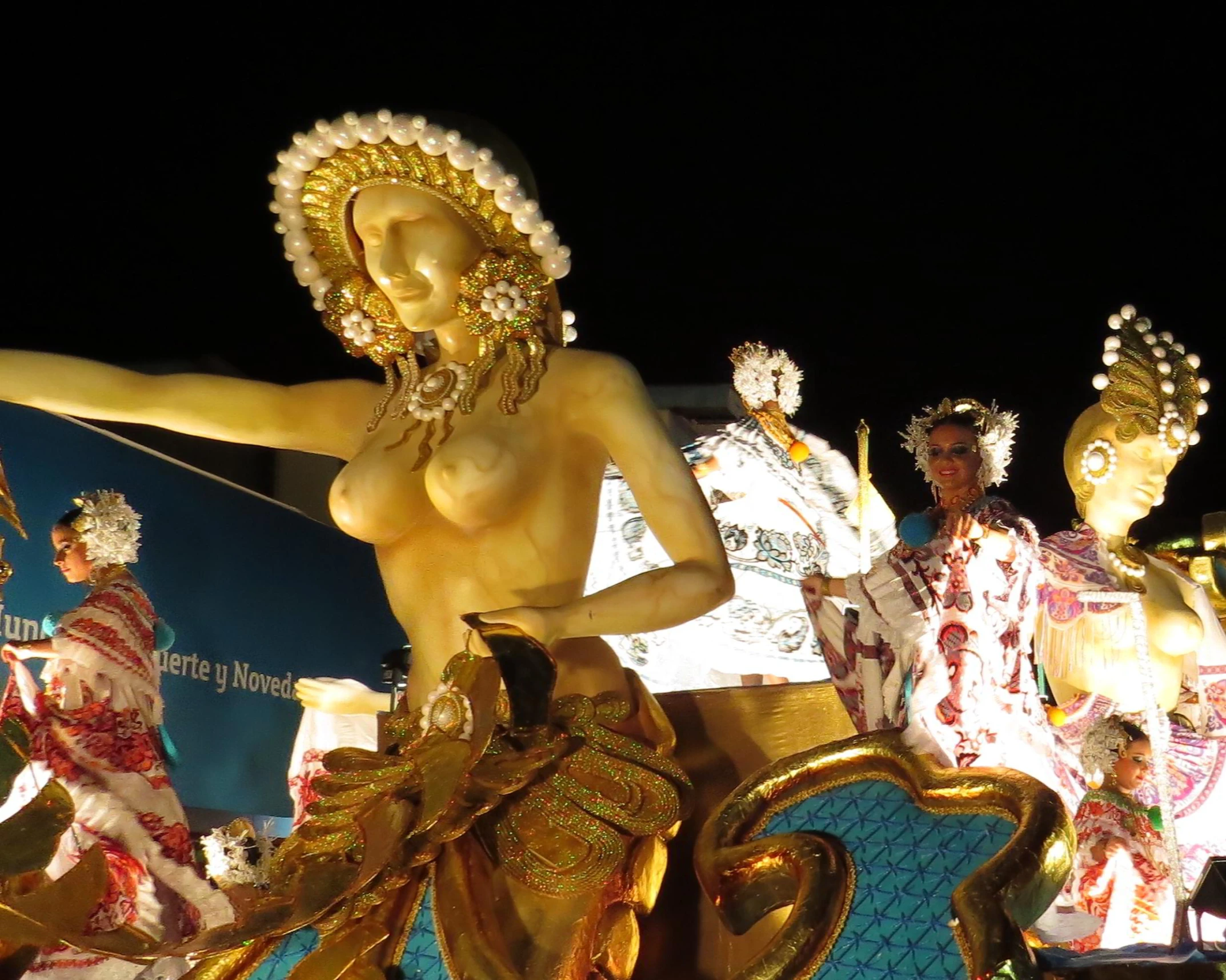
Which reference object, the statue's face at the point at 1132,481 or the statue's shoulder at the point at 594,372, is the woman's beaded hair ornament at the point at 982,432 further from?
the statue's shoulder at the point at 594,372

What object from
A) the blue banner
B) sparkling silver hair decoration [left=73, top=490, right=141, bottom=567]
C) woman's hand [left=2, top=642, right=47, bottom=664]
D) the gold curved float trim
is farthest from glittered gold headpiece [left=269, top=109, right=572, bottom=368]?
the blue banner

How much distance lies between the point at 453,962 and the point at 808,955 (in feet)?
1.43

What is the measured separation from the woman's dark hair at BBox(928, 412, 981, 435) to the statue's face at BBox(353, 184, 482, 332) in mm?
1226

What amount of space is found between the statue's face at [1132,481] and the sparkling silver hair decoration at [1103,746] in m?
0.50

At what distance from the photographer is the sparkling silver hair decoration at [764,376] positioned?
4.69m

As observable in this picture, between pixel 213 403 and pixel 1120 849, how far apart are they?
2.49m

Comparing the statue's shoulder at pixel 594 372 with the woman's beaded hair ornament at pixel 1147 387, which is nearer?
the statue's shoulder at pixel 594 372

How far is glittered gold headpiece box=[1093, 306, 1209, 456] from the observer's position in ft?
13.8

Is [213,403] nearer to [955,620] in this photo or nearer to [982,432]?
[955,620]

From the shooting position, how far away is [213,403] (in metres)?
2.58

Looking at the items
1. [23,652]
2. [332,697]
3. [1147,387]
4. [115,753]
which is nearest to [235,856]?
[115,753]

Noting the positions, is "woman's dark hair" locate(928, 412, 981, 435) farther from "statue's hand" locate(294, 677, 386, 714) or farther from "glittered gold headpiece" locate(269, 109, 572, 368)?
"statue's hand" locate(294, 677, 386, 714)

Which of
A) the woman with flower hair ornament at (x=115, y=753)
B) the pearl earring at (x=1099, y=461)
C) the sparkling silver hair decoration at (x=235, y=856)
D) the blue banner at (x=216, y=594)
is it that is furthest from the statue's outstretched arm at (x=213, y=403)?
the blue banner at (x=216, y=594)

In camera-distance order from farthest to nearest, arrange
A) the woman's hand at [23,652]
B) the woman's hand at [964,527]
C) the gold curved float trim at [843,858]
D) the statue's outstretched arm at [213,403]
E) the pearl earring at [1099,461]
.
→ the woman's hand at [23,652]
the pearl earring at [1099,461]
the woman's hand at [964,527]
the statue's outstretched arm at [213,403]
the gold curved float trim at [843,858]
